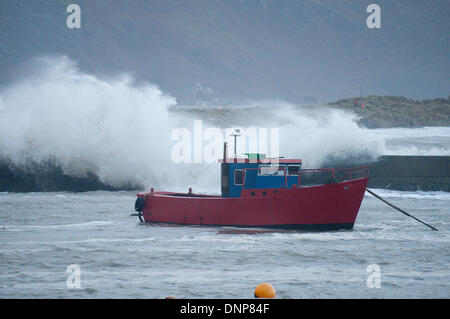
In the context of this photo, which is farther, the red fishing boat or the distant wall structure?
the distant wall structure

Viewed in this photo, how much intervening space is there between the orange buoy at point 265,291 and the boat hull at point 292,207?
25.9 ft

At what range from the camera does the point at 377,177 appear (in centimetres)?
3609

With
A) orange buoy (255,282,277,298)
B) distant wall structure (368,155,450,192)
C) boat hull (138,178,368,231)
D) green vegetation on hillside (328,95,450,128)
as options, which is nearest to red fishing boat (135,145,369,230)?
boat hull (138,178,368,231)

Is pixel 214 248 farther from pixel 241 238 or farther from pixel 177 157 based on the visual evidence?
pixel 177 157

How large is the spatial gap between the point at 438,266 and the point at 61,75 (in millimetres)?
32144

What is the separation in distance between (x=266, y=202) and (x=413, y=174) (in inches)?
583

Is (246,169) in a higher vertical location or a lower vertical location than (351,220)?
higher

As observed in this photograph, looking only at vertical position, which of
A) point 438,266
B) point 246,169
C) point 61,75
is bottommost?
point 438,266

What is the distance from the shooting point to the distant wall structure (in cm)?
3503

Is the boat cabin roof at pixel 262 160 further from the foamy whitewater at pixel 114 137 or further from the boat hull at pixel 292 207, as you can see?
the foamy whitewater at pixel 114 137

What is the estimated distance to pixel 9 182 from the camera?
122ft

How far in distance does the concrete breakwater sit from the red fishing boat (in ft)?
41.2

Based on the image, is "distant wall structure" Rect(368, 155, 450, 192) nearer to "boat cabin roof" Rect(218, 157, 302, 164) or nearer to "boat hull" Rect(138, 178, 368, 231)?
"boat cabin roof" Rect(218, 157, 302, 164)
